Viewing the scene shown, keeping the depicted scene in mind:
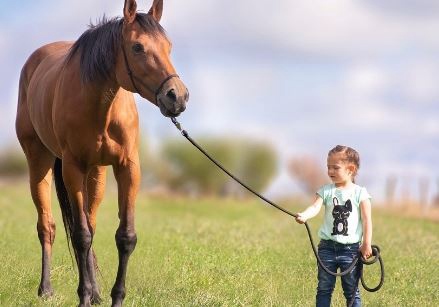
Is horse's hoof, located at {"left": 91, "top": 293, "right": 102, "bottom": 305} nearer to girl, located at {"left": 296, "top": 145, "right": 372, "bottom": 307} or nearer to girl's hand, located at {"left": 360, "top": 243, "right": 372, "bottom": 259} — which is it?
girl, located at {"left": 296, "top": 145, "right": 372, "bottom": 307}

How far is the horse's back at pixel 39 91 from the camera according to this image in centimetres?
784

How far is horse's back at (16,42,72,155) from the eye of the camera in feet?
25.7

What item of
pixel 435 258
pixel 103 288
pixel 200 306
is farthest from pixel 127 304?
pixel 435 258

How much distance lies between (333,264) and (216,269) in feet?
8.48

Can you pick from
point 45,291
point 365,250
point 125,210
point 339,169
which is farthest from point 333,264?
point 45,291

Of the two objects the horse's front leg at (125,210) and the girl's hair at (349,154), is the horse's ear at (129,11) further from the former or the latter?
the girl's hair at (349,154)

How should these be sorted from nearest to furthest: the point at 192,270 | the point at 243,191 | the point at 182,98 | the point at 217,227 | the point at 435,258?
the point at 182,98 → the point at 192,270 → the point at 435,258 → the point at 217,227 → the point at 243,191

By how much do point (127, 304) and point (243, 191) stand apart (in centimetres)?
3020

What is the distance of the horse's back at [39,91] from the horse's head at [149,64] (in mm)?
1379

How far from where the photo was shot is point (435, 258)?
11.0 meters

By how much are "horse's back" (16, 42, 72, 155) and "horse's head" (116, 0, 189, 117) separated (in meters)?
1.38

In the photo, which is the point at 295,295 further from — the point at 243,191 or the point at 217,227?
the point at 243,191

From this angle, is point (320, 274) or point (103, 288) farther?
point (103, 288)

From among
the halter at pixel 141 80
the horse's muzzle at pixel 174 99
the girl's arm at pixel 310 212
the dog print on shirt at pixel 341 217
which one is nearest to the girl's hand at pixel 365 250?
the dog print on shirt at pixel 341 217
